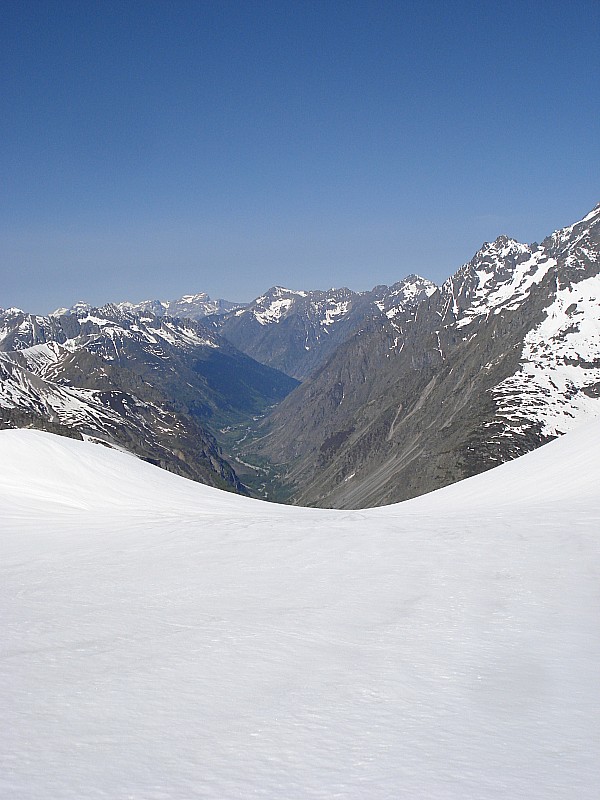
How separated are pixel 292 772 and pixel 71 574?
12151 millimetres

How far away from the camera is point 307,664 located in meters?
10.7

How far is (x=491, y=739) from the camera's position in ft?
26.6

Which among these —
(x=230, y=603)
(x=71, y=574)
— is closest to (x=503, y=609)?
(x=230, y=603)

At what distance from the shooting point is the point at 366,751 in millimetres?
7805

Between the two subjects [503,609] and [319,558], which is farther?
[319,558]

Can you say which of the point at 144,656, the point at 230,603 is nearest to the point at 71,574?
the point at 230,603

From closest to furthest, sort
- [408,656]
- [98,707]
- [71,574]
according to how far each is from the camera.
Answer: [98,707] < [408,656] < [71,574]

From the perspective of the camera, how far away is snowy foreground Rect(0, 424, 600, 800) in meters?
7.31

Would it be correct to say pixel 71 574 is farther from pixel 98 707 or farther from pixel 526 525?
pixel 526 525

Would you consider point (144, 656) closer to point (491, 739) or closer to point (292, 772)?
point (292, 772)

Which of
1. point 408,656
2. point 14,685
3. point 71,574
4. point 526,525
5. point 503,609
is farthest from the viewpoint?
point 526,525

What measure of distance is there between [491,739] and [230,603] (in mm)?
7534

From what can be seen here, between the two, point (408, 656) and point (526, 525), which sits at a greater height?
point (526, 525)

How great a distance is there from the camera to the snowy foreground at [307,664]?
24.0ft
